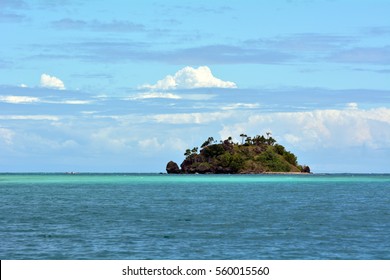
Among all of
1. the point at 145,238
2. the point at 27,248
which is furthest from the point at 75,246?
the point at 145,238

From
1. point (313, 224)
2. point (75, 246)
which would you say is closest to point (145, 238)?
point (75, 246)

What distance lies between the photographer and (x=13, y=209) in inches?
3716

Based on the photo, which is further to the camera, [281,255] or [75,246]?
[75,246]

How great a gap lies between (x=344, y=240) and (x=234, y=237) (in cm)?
919

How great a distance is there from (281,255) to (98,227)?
81.0ft

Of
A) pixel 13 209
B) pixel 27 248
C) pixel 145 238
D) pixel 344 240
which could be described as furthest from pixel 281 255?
pixel 13 209

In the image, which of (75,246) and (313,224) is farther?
(313,224)

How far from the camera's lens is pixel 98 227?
67.6 meters

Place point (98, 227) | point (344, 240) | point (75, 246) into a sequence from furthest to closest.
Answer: point (98, 227), point (344, 240), point (75, 246)

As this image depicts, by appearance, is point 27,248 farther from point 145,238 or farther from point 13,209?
point 13,209
